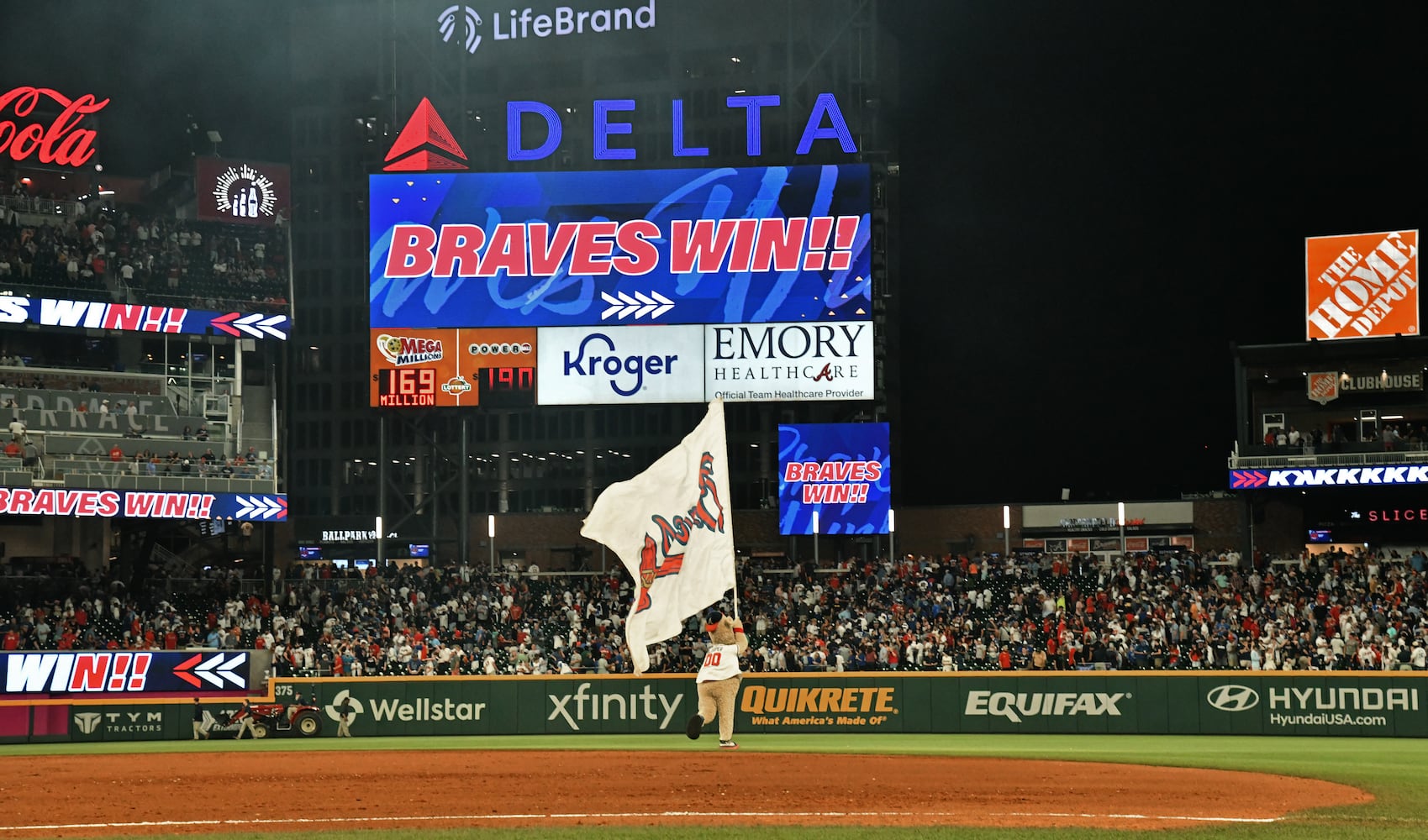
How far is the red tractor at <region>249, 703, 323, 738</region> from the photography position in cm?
2842

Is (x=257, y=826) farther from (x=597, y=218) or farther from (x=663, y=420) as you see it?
(x=663, y=420)

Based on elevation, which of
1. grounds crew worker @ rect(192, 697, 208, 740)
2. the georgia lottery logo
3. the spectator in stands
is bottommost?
grounds crew worker @ rect(192, 697, 208, 740)

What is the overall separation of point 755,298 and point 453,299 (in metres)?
8.39

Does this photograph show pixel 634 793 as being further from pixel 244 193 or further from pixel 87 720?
pixel 244 193

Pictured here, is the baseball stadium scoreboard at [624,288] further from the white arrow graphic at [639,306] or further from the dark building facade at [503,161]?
the dark building facade at [503,161]

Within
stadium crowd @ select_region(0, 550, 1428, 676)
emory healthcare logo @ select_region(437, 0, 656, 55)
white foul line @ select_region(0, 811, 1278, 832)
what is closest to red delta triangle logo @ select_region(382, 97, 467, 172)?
emory healthcare logo @ select_region(437, 0, 656, 55)

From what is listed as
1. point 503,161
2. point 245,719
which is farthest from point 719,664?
point 503,161

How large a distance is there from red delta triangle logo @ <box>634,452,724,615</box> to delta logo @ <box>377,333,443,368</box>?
24.5 m

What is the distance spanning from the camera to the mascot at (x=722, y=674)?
18.9 m

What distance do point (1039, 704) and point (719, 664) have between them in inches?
443

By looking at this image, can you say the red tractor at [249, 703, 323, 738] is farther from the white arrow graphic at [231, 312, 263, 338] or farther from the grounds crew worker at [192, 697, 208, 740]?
the white arrow graphic at [231, 312, 263, 338]

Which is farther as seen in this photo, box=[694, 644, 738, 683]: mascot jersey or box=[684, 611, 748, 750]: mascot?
box=[694, 644, 738, 683]: mascot jersey

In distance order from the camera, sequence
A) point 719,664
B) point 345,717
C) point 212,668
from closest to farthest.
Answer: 1. point 719,664
2. point 345,717
3. point 212,668

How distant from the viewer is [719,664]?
1934cm
